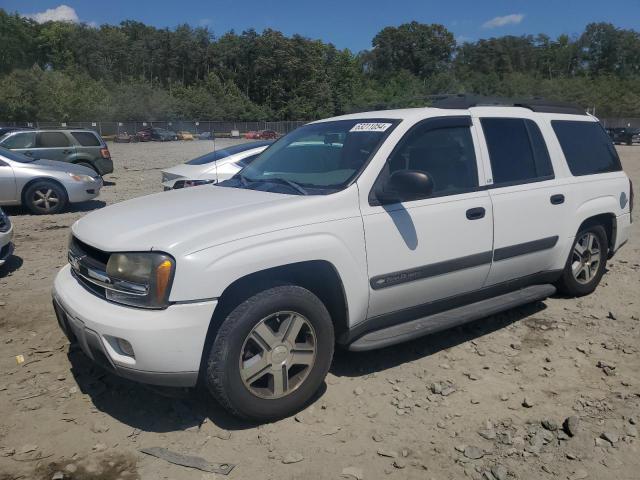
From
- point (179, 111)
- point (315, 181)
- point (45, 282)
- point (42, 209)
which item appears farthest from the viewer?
point (179, 111)

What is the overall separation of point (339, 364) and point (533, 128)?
2.57 metres

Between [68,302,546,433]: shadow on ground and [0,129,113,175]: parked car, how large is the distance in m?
10.5

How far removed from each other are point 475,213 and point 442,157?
473 mm

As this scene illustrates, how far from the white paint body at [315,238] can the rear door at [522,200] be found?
1 centimetres

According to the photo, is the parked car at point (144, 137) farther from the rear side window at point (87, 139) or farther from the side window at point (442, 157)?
the side window at point (442, 157)

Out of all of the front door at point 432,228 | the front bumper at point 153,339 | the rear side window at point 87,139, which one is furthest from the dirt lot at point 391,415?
the rear side window at point 87,139

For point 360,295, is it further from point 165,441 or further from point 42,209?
point 42,209

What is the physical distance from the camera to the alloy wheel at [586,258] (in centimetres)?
530

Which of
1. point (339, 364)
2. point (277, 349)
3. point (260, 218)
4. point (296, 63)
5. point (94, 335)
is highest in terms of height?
point (296, 63)

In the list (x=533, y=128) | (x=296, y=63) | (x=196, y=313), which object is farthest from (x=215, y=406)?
(x=296, y=63)

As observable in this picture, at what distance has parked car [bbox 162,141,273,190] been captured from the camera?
8577 millimetres

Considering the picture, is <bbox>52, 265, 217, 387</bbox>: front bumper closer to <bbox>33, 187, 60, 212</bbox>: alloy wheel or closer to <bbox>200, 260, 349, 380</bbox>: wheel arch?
<bbox>200, 260, 349, 380</bbox>: wheel arch

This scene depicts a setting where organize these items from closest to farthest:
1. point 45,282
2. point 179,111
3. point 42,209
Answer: point 45,282 < point 42,209 < point 179,111

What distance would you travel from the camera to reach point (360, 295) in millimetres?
3568
